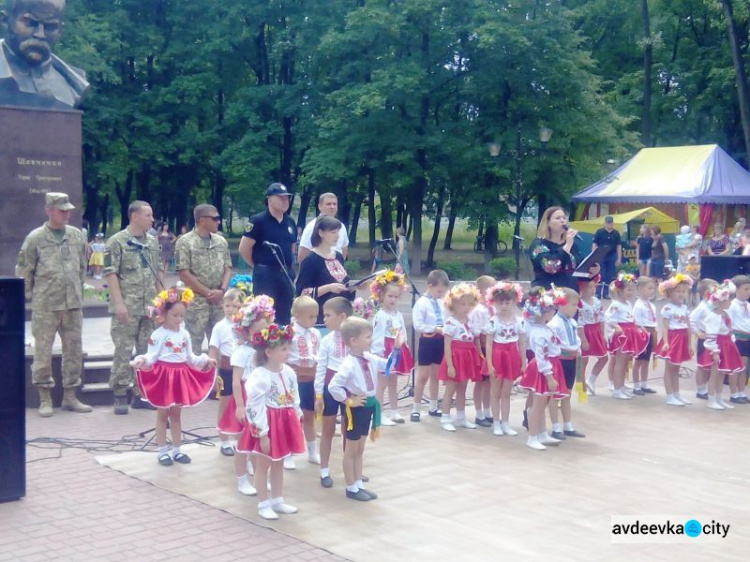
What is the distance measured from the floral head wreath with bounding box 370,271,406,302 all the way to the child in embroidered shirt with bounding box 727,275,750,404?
166 inches

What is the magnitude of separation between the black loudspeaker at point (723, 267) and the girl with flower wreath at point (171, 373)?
6.99 metres

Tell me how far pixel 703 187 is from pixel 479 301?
20.3 m

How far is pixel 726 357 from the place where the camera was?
9.87 m

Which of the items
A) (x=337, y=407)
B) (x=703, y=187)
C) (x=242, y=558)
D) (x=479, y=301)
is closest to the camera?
(x=242, y=558)

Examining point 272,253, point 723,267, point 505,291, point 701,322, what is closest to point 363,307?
point 272,253

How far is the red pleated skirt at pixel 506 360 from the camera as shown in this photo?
830 cm

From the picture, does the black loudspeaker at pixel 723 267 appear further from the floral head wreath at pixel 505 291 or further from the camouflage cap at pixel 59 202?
the camouflage cap at pixel 59 202

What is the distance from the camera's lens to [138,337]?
29.8ft

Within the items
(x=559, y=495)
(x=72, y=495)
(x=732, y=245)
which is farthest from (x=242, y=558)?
(x=732, y=245)

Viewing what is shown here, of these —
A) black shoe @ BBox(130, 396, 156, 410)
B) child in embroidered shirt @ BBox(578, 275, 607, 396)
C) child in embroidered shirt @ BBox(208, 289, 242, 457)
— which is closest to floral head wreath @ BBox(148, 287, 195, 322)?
child in embroidered shirt @ BBox(208, 289, 242, 457)

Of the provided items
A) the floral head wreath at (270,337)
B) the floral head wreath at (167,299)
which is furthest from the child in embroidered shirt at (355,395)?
the floral head wreath at (167,299)

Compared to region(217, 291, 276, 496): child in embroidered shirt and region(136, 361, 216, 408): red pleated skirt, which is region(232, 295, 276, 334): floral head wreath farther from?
region(136, 361, 216, 408): red pleated skirt

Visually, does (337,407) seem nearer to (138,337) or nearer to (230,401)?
(230,401)

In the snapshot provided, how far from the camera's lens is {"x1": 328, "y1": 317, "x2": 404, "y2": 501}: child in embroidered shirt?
6195 mm
